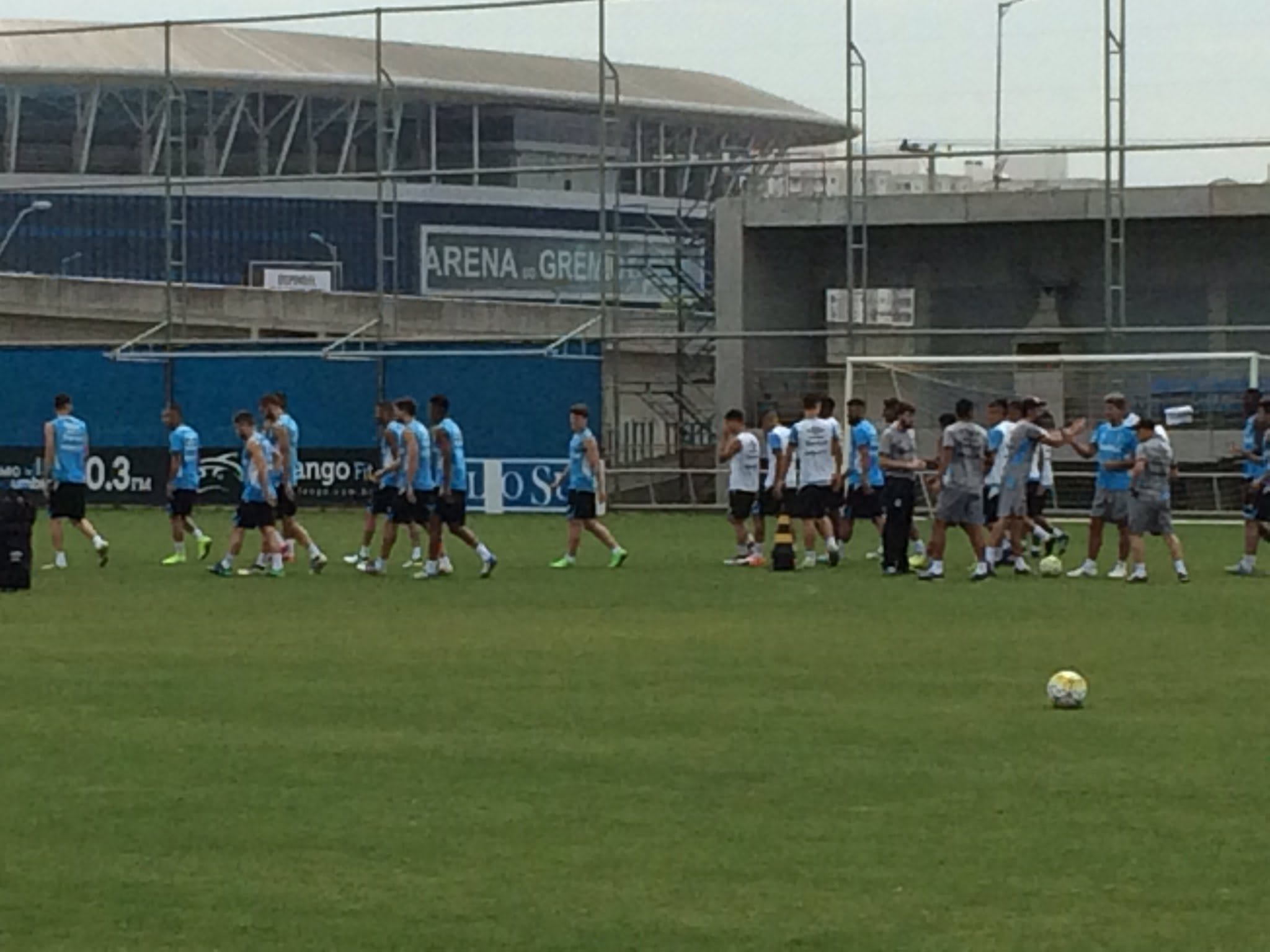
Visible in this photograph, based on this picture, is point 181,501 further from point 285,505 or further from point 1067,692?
Result: point 1067,692

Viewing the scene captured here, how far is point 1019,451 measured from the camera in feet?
79.6

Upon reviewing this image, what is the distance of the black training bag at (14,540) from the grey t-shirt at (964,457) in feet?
28.7

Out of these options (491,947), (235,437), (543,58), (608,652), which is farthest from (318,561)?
(543,58)

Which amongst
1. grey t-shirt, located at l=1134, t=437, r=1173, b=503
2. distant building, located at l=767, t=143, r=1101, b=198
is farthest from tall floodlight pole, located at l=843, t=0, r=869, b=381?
grey t-shirt, located at l=1134, t=437, r=1173, b=503

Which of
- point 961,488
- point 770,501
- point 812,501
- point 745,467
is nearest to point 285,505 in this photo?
point 745,467

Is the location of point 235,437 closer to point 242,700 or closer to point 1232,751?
point 242,700

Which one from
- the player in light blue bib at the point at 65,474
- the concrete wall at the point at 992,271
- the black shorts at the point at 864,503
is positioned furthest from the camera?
the concrete wall at the point at 992,271

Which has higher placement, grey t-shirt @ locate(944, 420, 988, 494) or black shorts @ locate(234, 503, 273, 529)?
grey t-shirt @ locate(944, 420, 988, 494)

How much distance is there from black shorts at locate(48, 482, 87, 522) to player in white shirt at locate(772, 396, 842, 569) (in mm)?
7569

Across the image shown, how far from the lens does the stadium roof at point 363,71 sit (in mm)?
47094

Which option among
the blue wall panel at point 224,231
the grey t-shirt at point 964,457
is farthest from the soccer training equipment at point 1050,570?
the blue wall panel at point 224,231

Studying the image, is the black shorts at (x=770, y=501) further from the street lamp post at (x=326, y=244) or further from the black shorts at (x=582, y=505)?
the street lamp post at (x=326, y=244)

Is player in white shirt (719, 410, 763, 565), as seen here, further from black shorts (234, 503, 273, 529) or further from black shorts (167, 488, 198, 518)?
black shorts (167, 488, 198, 518)

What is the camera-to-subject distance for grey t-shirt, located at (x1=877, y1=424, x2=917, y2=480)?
81.3 ft
